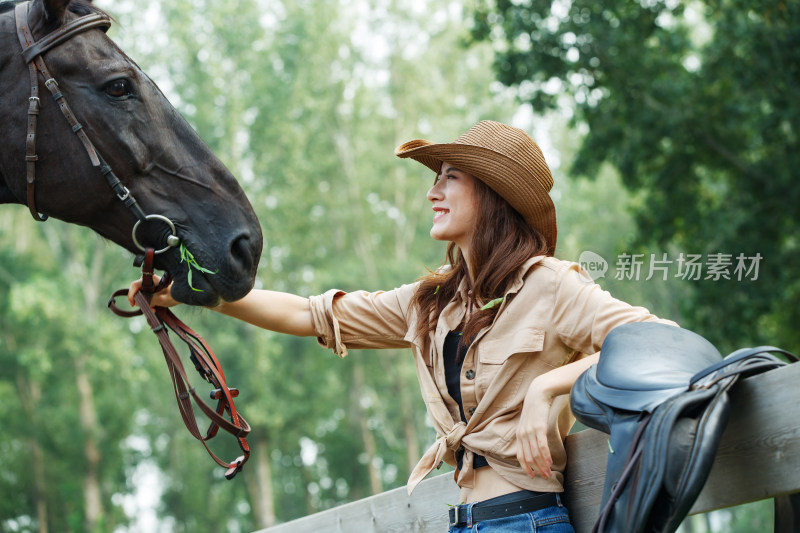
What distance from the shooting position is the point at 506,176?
2.62 meters

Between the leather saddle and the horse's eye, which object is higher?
the horse's eye

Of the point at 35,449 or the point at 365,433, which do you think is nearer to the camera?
the point at 35,449

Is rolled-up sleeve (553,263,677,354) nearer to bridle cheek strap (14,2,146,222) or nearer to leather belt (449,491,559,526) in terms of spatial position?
leather belt (449,491,559,526)

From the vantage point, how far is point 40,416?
2375 cm

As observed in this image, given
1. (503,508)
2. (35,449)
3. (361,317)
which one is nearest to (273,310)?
(361,317)

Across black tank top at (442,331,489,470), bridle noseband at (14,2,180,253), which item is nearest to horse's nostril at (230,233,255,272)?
bridle noseband at (14,2,180,253)

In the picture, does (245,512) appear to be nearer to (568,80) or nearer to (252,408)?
(252,408)

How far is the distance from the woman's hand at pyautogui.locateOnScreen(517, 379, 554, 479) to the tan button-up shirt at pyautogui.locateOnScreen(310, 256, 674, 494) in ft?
0.42

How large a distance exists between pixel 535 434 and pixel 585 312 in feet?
1.26

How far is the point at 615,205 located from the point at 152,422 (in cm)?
1794

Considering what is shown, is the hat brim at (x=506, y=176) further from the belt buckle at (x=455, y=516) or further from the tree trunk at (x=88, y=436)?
the tree trunk at (x=88, y=436)

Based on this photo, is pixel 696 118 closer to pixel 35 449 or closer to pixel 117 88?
pixel 117 88

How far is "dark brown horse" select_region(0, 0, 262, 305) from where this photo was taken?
265cm

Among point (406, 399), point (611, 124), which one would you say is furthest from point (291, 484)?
point (611, 124)
